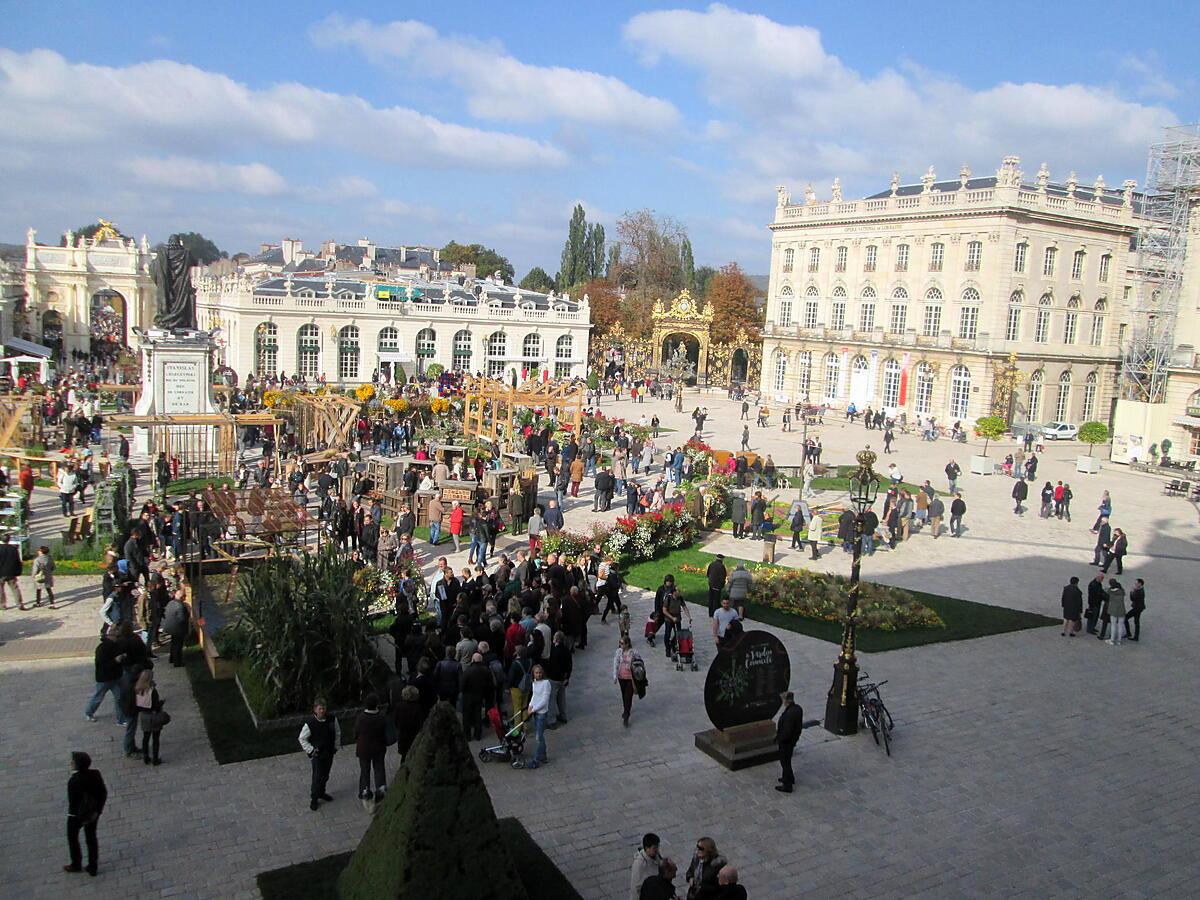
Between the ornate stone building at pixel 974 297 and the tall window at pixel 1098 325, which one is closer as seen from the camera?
the ornate stone building at pixel 974 297

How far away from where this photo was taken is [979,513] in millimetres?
29141

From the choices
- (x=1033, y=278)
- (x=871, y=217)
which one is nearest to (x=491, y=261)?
(x=871, y=217)

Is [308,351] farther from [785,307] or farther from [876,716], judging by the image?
[876,716]

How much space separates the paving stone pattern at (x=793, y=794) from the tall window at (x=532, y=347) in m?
46.1

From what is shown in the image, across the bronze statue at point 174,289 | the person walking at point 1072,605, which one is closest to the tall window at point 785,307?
the bronze statue at point 174,289

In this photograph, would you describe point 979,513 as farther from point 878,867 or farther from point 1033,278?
point 1033,278

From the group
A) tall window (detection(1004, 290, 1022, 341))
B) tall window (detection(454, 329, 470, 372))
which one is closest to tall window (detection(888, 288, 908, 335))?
tall window (detection(1004, 290, 1022, 341))

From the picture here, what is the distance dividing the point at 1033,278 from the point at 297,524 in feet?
148

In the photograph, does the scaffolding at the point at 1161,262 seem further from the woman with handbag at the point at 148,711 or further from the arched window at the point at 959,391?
the woman with handbag at the point at 148,711

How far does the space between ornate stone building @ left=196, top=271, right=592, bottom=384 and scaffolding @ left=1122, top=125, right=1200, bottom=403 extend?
1239 inches

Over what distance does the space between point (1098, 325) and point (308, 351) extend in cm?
4408

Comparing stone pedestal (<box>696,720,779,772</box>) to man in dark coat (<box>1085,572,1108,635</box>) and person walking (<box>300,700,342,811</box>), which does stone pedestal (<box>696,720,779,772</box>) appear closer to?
person walking (<box>300,700,342,811</box>)

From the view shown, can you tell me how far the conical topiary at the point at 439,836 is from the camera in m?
6.54

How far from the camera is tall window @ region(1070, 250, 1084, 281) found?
52.8 m
